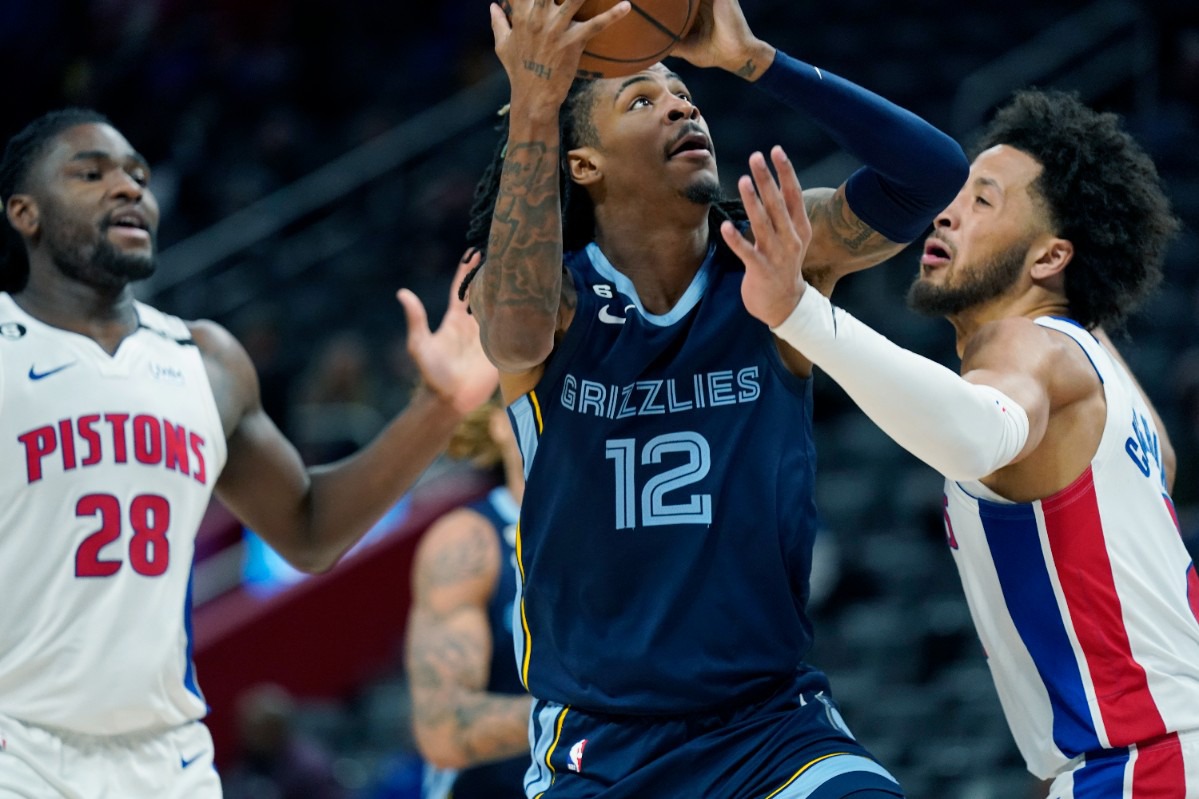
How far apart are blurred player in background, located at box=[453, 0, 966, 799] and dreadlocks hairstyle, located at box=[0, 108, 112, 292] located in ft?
5.76

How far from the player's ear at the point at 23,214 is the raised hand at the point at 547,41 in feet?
6.25

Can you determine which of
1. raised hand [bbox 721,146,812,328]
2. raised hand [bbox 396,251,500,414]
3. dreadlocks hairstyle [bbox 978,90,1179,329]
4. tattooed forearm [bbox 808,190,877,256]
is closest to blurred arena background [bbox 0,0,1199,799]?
raised hand [bbox 396,251,500,414]

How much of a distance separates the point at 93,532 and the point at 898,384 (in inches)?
85.8

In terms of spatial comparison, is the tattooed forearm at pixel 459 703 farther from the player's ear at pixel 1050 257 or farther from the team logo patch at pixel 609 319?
the player's ear at pixel 1050 257

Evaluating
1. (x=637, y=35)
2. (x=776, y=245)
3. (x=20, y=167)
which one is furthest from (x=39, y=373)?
(x=776, y=245)

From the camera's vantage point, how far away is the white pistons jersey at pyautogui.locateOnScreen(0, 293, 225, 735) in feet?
13.1

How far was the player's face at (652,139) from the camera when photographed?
141 inches

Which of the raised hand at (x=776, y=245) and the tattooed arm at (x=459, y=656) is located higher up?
the raised hand at (x=776, y=245)

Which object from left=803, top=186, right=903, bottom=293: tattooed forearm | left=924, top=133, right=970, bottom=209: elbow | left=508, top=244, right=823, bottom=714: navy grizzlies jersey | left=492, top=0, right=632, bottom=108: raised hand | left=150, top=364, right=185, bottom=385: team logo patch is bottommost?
left=508, top=244, right=823, bottom=714: navy grizzlies jersey

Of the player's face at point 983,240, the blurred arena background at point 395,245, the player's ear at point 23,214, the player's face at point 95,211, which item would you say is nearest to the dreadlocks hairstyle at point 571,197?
the player's face at point 983,240

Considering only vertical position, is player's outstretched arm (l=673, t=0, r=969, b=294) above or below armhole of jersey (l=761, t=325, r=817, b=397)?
above

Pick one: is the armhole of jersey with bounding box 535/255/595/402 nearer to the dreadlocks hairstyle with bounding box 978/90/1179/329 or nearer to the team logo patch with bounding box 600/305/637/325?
the team logo patch with bounding box 600/305/637/325

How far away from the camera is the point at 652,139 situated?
359cm

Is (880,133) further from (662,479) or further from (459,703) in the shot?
(459,703)
